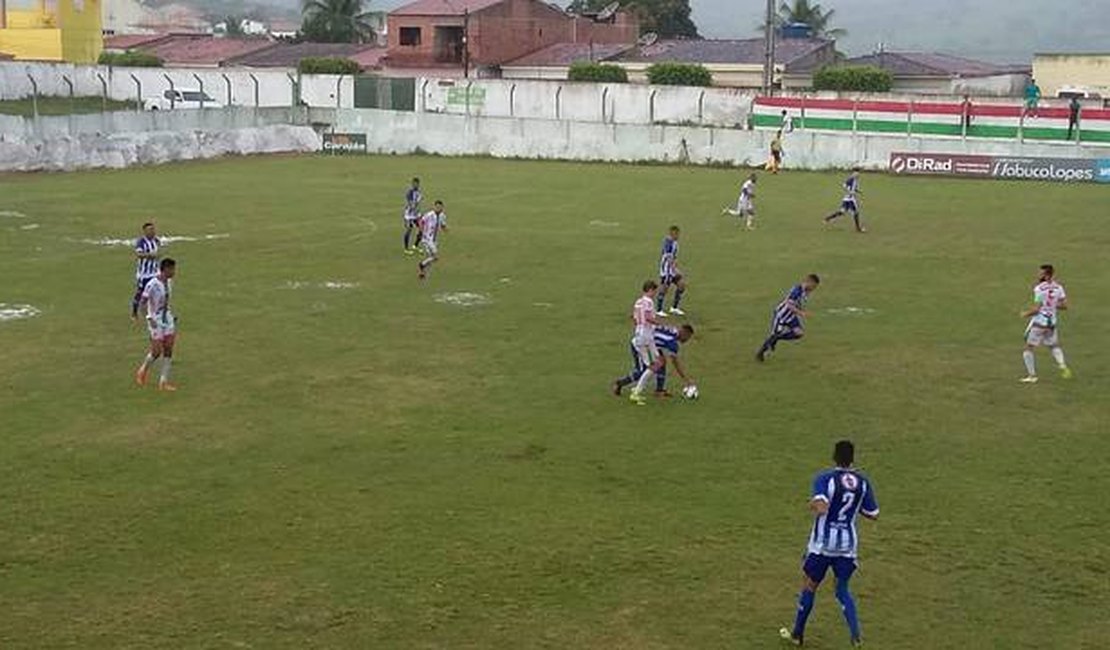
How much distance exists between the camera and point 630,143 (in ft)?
203

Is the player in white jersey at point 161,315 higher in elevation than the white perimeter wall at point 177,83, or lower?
lower

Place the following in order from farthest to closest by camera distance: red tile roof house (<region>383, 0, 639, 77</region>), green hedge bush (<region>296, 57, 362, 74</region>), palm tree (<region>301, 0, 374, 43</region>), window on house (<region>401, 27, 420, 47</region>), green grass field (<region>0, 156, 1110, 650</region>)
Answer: palm tree (<region>301, 0, 374, 43</region>) < window on house (<region>401, 27, 420, 47</region>) < red tile roof house (<region>383, 0, 639, 77</region>) < green hedge bush (<region>296, 57, 362, 74</region>) < green grass field (<region>0, 156, 1110, 650</region>)

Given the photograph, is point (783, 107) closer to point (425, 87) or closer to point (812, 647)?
point (425, 87)

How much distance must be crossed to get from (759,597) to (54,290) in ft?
66.1

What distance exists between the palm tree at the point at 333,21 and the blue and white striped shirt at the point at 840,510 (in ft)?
382

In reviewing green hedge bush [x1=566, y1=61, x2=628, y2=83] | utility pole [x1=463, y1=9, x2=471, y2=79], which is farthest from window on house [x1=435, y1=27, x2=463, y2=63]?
green hedge bush [x1=566, y1=61, x2=628, y2=83]

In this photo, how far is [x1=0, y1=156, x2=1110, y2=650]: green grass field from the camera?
40.2 ft

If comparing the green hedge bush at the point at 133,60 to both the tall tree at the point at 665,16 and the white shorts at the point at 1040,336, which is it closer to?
the tall tree at the point at 665,16

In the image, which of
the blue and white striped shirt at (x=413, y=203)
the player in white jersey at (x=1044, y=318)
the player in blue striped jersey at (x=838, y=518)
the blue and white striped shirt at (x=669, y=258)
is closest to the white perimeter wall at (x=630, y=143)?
the blue and white striped shirt at (x=413, y=203)

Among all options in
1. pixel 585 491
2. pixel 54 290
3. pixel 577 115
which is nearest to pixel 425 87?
pixel 577 115

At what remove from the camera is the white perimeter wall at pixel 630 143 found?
186 ft

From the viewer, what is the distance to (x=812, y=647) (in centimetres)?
1161

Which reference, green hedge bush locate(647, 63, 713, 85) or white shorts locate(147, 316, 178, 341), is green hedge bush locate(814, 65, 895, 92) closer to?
green hedge bush locate(647, 63, 713, 85)

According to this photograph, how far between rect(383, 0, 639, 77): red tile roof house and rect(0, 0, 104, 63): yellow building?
24423mm
